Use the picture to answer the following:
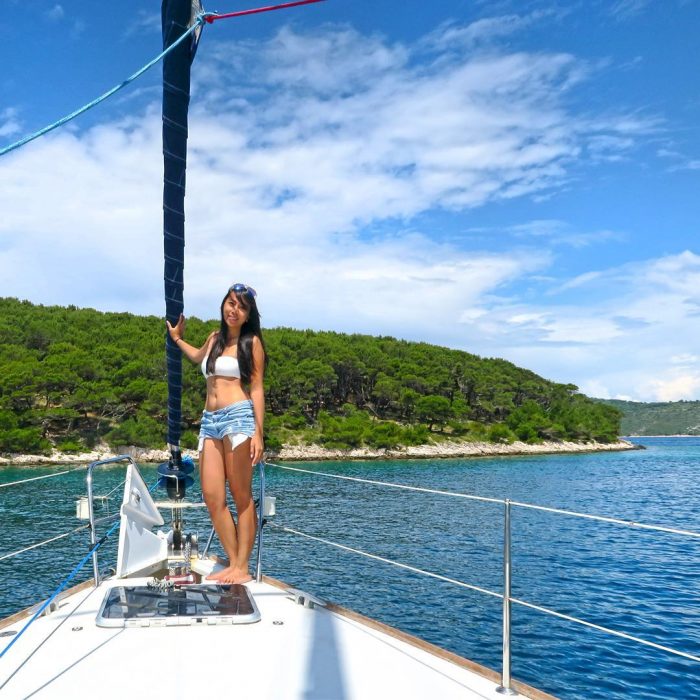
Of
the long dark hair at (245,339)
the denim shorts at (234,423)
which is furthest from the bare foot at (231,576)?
the long dark hair at (245,339)

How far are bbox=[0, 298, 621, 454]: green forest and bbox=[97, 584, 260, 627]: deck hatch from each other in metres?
47.1

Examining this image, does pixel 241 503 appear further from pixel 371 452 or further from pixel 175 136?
pixel 371 452

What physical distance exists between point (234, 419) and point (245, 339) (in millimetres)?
479

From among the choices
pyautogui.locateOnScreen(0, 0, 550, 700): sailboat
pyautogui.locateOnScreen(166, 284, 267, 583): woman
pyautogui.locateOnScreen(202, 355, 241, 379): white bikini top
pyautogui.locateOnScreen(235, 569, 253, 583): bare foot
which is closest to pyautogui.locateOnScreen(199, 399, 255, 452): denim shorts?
pyautogui.locateOnScreen(166, 284, 267, 583): woman

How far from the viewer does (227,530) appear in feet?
12.4

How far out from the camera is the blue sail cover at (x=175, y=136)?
3.14 m

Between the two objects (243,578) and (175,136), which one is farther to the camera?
(243,578)

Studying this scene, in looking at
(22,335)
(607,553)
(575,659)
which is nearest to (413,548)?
(607,553)

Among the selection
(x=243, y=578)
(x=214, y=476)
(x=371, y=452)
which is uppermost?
(x=214, y=476)

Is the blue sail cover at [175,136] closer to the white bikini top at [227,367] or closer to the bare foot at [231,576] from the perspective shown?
the white bikini top at [227,367]

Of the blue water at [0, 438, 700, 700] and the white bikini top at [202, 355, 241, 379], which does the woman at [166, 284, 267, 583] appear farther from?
the blue water at [0, 438, 700, 700]

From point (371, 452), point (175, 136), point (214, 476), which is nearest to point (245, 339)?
point (214, 476)

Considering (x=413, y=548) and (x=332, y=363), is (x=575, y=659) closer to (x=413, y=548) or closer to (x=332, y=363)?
(x=413, y=548)

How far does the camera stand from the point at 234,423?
3549 millimetres
